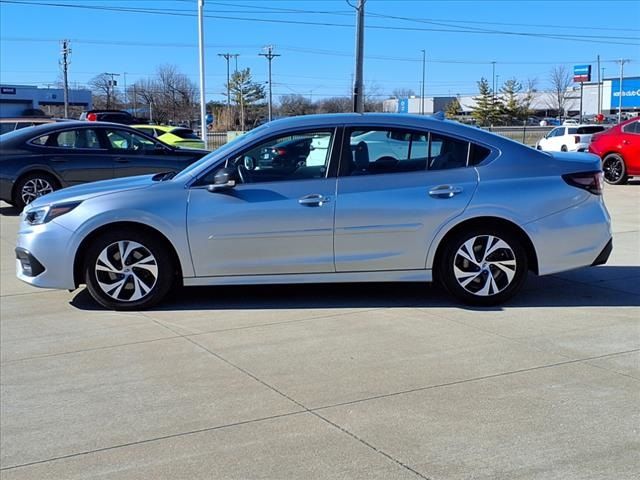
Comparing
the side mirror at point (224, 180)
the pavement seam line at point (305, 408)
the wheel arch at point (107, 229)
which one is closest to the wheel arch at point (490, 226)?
the side mirror at point (224, 180)

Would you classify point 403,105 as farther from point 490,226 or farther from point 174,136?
point 490,226

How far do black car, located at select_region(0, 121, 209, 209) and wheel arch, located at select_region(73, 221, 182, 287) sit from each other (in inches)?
259

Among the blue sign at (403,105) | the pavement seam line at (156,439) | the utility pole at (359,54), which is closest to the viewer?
the pavement seam line at (156,439)

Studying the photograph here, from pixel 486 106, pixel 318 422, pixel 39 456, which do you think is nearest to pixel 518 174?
pixel 318 422

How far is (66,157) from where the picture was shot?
40.7 ft

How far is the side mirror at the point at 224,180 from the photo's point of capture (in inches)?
233

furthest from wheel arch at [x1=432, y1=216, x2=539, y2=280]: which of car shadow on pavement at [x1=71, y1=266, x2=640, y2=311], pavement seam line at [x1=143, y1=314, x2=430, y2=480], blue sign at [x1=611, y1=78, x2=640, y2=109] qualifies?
blue sign at [x1=611, y1=78, x2=640, y2=109]

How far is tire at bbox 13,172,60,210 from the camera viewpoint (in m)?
12.2

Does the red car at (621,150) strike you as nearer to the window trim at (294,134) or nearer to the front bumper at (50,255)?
the window trim at (294,134)

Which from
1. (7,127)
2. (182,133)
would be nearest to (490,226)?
(182,133)

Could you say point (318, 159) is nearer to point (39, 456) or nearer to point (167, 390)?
point (167, 390)

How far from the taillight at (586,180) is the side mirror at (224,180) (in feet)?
9.04

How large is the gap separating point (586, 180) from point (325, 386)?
3.11 meters

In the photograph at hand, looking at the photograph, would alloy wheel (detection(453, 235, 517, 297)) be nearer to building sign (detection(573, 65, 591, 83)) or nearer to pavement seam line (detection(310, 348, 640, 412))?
pavement seam line (detection(310, 348, 640, 412))
